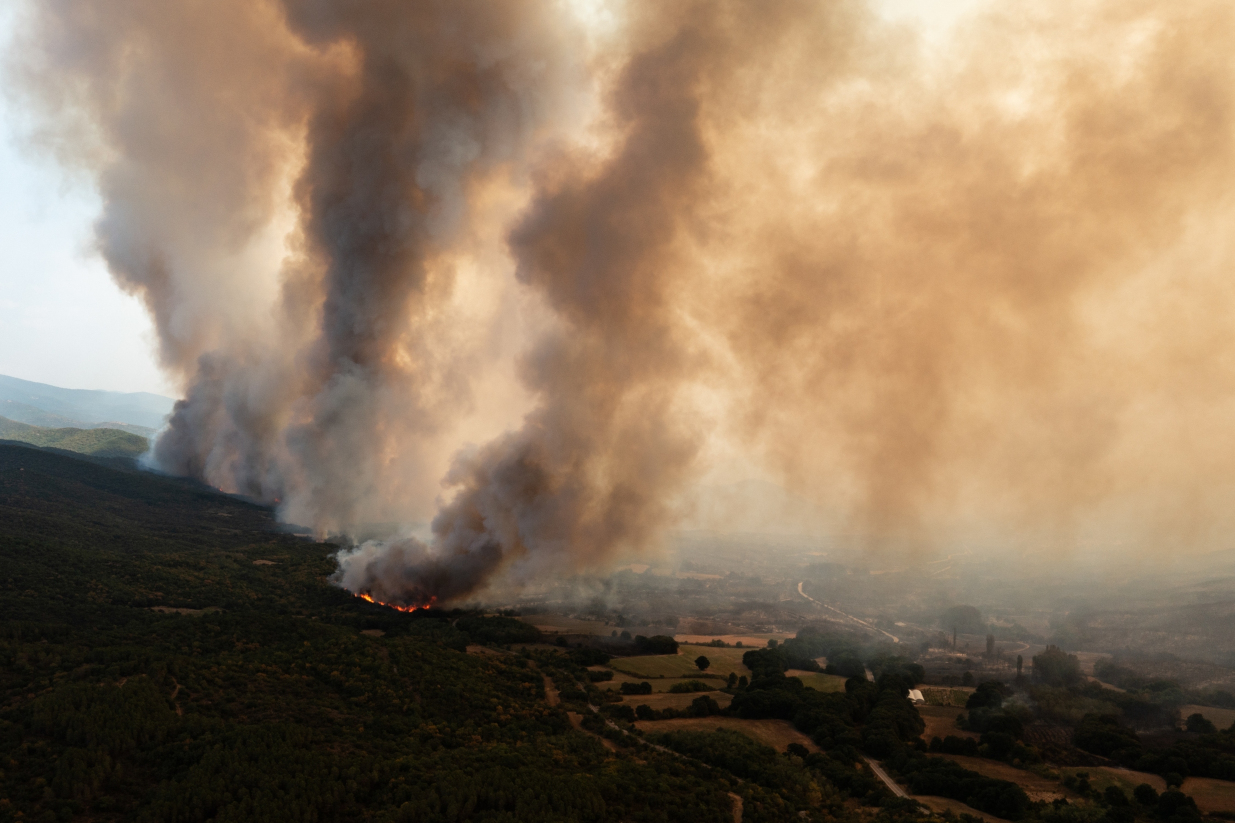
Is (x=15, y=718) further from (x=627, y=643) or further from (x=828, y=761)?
(x=627, y=643)

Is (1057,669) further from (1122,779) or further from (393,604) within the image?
(393,604)

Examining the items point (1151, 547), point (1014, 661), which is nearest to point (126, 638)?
point (1014, 661)

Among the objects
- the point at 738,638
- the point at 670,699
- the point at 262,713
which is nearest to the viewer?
the point at 262,713

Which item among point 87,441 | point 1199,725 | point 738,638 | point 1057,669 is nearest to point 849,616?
point 738,638

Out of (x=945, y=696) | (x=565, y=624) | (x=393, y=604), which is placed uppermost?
(x=393, y=604)

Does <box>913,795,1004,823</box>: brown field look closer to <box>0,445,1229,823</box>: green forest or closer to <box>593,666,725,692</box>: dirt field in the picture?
<box>0,445,1229,823</box>: green forest

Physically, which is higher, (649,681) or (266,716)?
(266,716)
